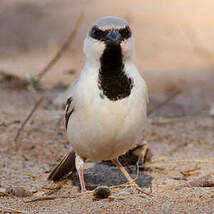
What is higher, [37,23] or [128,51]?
[128,51]

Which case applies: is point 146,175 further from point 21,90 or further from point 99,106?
point 21,90

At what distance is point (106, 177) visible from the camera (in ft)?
14.8

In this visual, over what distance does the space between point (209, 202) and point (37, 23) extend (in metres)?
7.41

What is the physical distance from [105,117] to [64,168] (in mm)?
909

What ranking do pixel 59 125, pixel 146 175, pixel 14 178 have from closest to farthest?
pixel 14 178
pixel 146 175
pixel 59 125

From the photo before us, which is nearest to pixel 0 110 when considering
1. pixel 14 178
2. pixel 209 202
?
pixel 14 178

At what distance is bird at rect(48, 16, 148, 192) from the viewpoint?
3.59m

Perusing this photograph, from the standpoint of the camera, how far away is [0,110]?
5887mm

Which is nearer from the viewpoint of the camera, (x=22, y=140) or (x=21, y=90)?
(x=22, y=140)

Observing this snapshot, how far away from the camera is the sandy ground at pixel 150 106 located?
348 centimetres

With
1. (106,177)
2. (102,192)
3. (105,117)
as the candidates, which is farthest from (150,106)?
(102,192)

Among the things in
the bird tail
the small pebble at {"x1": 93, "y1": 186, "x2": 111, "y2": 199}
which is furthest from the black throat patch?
the bird tail

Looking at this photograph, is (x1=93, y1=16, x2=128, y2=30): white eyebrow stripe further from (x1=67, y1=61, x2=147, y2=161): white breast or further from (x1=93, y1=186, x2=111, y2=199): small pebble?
(x1=93, y1=186, x2=111, y2=199): small pebble

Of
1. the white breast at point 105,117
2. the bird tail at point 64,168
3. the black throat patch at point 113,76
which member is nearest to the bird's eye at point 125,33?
the black throat patch at point 113,76
